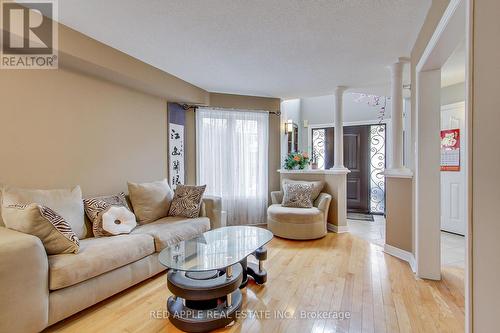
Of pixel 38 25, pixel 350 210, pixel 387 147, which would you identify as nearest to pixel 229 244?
pixel 38 25

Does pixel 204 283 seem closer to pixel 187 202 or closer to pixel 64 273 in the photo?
pixel 64 273

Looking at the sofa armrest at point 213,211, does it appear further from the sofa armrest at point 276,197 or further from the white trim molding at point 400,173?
the white trim molding at point 400,173

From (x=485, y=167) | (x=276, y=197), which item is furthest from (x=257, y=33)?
(x=276, y=197)

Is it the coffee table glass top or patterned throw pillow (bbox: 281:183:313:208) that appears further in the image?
patterned throw pillow (bbox: 281:183:313:208)

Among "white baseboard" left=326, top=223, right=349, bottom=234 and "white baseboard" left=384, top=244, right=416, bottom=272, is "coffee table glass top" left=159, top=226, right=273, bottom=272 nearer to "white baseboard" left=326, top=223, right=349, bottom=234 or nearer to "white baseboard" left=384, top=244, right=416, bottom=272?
"white baseboard" left=384, top=244, right=416, bottom=272

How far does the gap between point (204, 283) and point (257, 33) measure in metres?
2.16

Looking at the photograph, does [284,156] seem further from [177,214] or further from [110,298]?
[110,298]

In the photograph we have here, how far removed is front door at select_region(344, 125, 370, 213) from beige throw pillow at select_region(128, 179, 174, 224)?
14.0 ft

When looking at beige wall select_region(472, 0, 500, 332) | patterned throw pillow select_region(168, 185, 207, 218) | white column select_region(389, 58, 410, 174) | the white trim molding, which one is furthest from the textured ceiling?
patterned throw pillow select_region(168, 185, 207, 218)

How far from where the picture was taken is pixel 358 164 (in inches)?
223

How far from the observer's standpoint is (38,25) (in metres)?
1.96

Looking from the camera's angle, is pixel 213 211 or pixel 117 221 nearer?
pixel 117 221

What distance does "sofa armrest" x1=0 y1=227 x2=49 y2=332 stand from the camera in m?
1.42

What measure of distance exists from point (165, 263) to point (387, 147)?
5.22 meters
